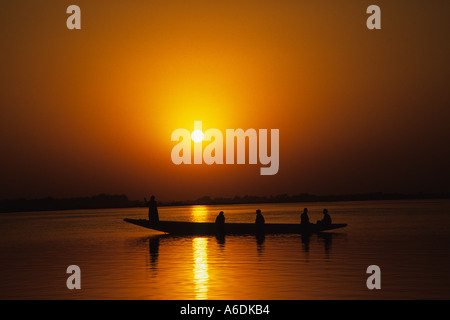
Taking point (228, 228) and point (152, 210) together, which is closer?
point (152, 210)

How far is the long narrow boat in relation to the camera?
39.9 m

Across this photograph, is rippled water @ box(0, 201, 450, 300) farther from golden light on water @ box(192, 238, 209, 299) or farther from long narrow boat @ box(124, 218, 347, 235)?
long narrow boat @ box(124, 218, 347, 235)

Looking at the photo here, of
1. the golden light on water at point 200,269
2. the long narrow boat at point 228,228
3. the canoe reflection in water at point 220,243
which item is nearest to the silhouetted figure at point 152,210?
the long narrow boat at point 228,228

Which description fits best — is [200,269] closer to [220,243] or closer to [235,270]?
[235,270]

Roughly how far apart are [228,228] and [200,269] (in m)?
18.6

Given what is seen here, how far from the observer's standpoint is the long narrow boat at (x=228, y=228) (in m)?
39.9

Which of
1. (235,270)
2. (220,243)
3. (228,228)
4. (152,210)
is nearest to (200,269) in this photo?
(235,270)

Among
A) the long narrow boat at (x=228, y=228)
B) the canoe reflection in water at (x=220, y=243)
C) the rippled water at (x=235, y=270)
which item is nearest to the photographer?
the rippled water at (x=235, y=270)

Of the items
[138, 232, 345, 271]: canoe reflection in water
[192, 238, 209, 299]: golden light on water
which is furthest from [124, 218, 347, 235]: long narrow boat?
[192, 238, 209, 299]: golden light on water

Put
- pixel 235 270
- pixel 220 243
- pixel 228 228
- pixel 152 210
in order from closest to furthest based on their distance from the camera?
pixel 235 270 → pixel 220 243 → pixel 152 210 → pixel 228 228

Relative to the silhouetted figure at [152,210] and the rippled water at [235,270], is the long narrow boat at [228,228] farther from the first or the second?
the rippled water at [235,270]

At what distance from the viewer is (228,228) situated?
42281mm

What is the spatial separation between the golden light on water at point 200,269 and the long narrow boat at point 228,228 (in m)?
4.62
